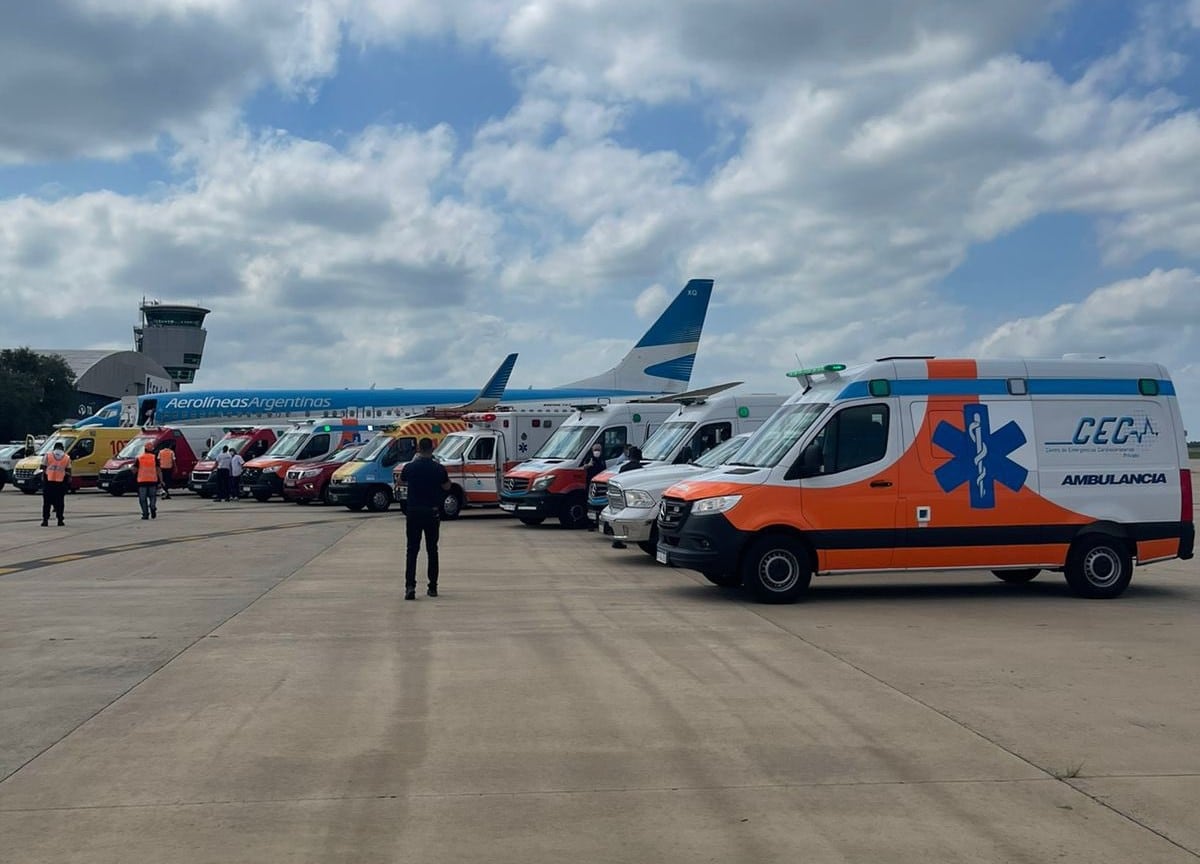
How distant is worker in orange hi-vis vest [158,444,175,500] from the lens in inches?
1352

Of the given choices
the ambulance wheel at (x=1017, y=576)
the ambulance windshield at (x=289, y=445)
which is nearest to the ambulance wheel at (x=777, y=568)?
the ambulance wheel at (x=1017, y=576)

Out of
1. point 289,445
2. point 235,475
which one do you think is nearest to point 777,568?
point 289,445

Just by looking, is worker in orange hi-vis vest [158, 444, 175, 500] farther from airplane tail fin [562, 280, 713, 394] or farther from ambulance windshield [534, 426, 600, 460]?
airplane tail fin [562, 280, 713, 394]

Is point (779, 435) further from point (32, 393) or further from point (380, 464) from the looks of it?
point (32, 393)

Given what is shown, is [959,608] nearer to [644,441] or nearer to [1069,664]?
[1069,664]

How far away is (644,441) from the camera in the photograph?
2358cm

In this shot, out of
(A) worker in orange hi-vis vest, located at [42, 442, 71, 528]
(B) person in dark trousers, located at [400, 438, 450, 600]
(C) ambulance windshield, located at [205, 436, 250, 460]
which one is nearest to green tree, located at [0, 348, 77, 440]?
(C) ambulance windshield, located at [205, 436, 250, 460]

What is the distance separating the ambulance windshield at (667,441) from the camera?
19.7 meters

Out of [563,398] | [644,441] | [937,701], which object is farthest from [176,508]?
[937,701]

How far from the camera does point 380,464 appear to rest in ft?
96.7

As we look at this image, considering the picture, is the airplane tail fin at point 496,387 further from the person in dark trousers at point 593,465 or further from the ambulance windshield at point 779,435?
the ambulance windshield at point 779,435

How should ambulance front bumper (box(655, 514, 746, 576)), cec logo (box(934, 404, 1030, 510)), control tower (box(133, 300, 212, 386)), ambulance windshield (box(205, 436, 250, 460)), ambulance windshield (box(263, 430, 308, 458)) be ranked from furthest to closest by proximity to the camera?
control tower (box(133, 300, 212, 386)), ambulance windshield (box(205, 436, 250, 460)), ambulance windshield (box(263, 430, 308, 458)), cec logo (box(934, 404, 1030, 510)), ambulance front bumper (box(655, 514, 746, 576))

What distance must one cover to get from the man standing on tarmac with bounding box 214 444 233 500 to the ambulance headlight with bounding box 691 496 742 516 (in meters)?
25.6

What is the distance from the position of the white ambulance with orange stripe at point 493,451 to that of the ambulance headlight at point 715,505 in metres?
14.7
